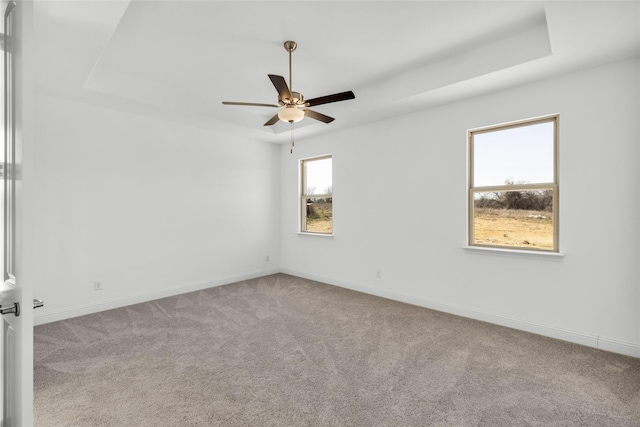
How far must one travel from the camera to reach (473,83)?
10.5 feet

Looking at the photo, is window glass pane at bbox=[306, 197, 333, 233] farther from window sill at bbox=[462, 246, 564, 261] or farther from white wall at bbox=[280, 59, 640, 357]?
window sill at bbox=[462, 246, 564, 261]

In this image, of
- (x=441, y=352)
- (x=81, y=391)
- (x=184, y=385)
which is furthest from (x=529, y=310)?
(x=81, y=391)

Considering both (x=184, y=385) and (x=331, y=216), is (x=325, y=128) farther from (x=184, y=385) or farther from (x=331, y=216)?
(x=184, y=385)

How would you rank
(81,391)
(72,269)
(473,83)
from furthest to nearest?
1. (72,269)
2. (473,83)
3. (81,391)

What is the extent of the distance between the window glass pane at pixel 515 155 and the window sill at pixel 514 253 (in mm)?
728

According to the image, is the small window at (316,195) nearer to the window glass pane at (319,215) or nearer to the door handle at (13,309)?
the window glass pane at (319,215)

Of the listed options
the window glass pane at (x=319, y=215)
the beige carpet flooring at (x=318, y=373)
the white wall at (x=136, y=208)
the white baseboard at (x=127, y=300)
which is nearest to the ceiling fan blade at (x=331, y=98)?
the beige carpet flooring at (x=318, y=373)

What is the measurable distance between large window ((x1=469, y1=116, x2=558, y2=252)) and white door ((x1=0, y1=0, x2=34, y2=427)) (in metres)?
3.82

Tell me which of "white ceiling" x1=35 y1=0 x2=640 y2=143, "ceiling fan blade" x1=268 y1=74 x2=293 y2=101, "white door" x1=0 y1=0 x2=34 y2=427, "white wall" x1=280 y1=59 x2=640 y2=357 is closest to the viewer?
"white door" x1=0 y1=0 x2=34 y2=427

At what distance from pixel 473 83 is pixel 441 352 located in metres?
2.62

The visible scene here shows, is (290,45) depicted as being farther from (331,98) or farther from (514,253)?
(514,253)

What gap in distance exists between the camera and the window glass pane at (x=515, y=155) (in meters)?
3.21

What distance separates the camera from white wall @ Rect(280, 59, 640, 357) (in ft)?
9.05

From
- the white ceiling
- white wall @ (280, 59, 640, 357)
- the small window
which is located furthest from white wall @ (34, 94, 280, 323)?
white wall @ (280, 59, 640, 357)
